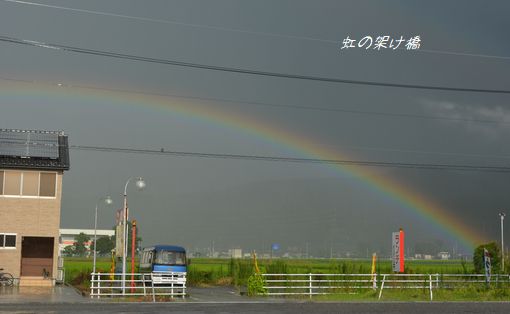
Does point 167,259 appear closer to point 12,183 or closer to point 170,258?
point 170,258

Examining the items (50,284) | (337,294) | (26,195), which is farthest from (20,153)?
(337,294)

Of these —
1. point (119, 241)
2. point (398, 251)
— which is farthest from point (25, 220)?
point (398, 251)

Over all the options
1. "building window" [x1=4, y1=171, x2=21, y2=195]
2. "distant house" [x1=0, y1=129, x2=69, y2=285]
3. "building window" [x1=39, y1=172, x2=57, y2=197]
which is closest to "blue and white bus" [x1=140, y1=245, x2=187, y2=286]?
"distant house" [x1=0, y1=129, x2=69, y2=285]

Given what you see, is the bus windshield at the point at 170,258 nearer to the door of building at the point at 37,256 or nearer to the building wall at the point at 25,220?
the building wall at the point at 25,220

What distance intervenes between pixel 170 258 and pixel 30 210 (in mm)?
9970

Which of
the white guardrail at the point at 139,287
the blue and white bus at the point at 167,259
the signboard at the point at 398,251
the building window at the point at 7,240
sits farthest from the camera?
the building window at the point at 7,240

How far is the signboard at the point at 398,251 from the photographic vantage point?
119 ft

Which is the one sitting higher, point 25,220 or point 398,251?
point 25,220

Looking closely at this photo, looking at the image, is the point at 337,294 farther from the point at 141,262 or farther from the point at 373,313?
the point at 141,262

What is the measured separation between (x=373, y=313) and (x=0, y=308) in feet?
46.9

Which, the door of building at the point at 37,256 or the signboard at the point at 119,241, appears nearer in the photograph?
the signboard at the point at 119,241

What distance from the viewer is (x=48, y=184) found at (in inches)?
1690

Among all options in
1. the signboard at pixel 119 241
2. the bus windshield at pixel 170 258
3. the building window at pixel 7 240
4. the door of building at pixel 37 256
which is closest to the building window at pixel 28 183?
the building window at pixel 7 240

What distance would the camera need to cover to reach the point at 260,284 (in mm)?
36125
